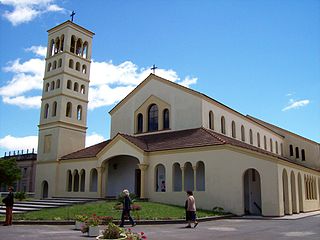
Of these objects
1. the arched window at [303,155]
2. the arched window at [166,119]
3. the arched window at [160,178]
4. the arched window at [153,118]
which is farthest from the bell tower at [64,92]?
the arched window at [303,155]

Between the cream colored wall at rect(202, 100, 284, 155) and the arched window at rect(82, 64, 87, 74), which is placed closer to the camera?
the cream colored wall at rect(202, 100, 284, 155)

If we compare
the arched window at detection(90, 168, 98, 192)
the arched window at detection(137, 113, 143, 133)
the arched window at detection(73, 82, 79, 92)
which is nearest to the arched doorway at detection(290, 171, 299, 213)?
the arched window at detection(137, 113, 143, 133)

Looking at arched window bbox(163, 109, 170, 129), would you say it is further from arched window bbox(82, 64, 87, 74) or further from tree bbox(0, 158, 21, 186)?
tree bbox(0, 158, 21, 186)

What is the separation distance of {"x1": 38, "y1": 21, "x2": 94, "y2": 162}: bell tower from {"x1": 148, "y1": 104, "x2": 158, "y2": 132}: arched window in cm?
911

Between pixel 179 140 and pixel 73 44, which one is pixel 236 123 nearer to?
pixel 179 140

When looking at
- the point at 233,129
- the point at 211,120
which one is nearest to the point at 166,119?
the point at 211,120

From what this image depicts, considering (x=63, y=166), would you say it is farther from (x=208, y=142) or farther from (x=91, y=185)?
(x=208, y=142)

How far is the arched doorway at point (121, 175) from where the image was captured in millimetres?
31922

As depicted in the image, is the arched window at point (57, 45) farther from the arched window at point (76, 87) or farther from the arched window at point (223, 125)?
the arched window at point (223, 125)

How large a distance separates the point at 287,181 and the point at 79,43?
27432mm

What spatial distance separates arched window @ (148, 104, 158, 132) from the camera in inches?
1326

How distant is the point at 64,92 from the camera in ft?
124

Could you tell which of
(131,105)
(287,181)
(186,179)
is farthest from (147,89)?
(287,181)

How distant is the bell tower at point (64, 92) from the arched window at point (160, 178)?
12.3 metres
